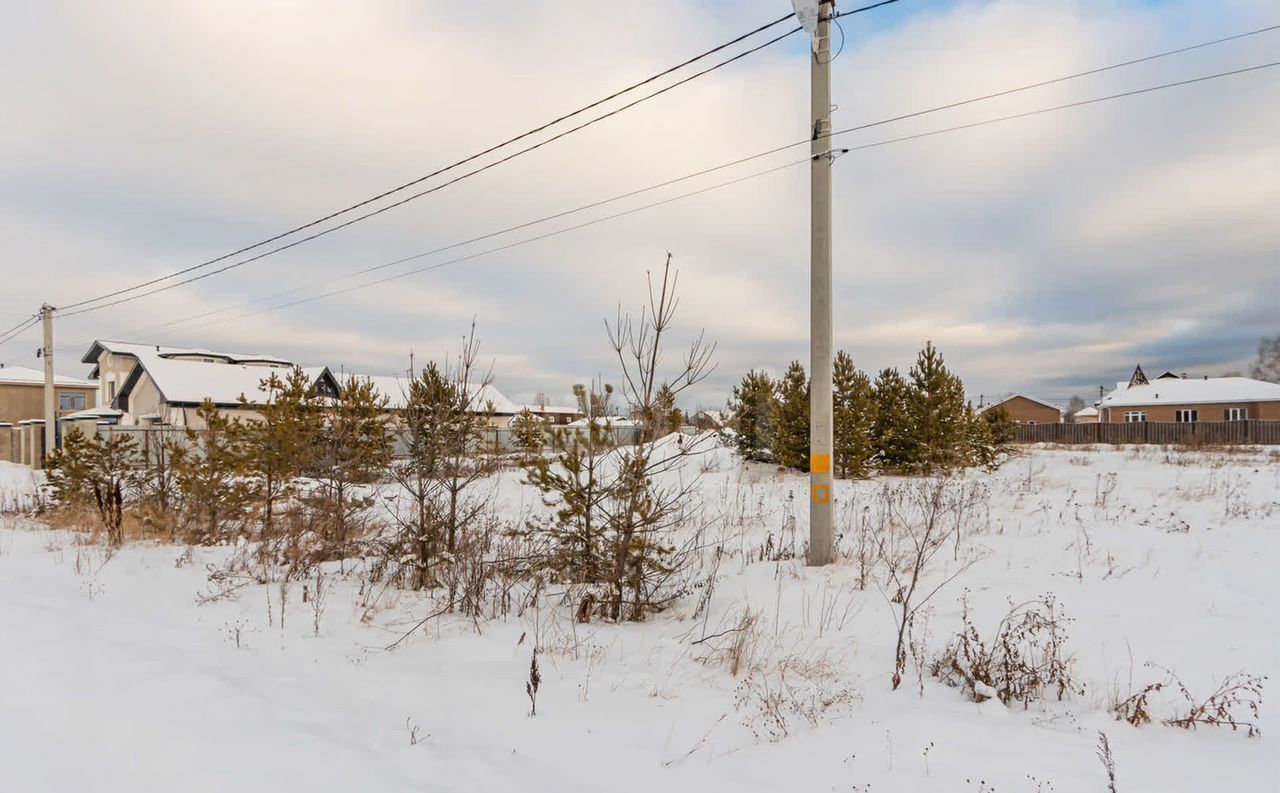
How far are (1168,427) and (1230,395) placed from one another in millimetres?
20407

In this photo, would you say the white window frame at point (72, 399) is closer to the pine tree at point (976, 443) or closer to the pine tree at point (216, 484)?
the pine tree at point (216, 484)

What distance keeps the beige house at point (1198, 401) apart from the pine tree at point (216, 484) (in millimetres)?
61442

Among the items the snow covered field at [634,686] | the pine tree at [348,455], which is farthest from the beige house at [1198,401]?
the pine tree at [348,455]

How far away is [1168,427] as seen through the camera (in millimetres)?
34469

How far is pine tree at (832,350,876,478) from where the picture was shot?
1579 cm

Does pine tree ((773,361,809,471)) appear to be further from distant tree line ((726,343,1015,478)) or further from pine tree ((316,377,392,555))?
pine tree ((316,377,392,555))

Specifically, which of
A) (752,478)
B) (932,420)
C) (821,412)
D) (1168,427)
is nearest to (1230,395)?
(1168,427)

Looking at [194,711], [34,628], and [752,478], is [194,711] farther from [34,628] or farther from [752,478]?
[752,478]

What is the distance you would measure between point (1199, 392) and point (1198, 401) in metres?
1.62

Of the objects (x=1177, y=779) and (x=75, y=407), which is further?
(x=75, y=407)

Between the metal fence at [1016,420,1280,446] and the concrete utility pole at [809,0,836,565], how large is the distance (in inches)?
1154

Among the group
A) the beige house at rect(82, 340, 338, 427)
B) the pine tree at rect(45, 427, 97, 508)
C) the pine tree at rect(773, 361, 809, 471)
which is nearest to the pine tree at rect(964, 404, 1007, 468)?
the pine tree at rect(773, 361, 809, 471)

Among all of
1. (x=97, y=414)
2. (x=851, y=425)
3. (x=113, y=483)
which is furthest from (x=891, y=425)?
(x=97, y=414)

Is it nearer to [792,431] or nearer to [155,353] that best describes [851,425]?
[792,431]
